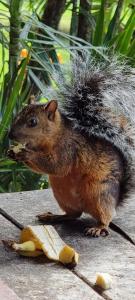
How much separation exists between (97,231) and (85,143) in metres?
0.38

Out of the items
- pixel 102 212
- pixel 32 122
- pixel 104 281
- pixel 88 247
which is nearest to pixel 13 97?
pixel 32 122

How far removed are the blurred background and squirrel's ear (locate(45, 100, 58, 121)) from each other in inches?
16.5

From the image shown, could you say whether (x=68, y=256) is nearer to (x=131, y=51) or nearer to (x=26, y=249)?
(x=26, y=249)

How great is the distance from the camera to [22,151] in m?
3.30

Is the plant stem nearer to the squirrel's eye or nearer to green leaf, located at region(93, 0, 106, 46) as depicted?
green leaf, located at region(93, 0, 106, 46)

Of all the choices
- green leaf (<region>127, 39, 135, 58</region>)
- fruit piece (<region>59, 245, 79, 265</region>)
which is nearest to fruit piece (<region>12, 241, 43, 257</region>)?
fruit piece (<region>59, 245, 79, 265</region>)

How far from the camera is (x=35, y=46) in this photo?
4.40m

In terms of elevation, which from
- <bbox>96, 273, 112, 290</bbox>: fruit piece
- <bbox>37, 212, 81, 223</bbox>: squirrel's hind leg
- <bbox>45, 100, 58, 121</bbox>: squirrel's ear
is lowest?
<bbox>37, 212, 81, 223</bbox>: squirrel's hind leg

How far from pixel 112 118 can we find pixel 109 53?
1.26 meters

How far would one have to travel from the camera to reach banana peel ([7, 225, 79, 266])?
9.77ft

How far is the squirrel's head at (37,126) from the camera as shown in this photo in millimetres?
3346

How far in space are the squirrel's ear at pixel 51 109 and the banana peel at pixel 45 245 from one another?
488mm

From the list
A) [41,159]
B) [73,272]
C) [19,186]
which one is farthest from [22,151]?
[19,186]

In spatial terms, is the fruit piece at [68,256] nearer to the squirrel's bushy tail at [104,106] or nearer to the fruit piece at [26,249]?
the fruit piece at [26,249]
